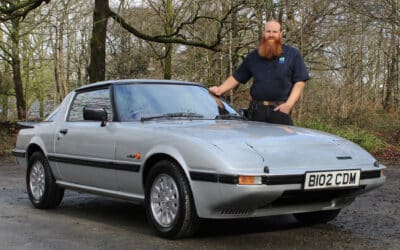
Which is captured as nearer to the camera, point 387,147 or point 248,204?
point 248,204

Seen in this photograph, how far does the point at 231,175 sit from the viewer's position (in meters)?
4.30

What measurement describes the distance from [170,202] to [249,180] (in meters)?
0.88

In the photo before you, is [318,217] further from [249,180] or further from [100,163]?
[100,163]

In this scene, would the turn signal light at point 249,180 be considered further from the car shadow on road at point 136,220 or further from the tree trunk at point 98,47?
the tree trunk at point 98,47

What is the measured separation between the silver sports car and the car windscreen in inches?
0.4

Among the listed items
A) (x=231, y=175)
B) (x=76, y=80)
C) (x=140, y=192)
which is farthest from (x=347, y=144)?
(x=76, y=80)

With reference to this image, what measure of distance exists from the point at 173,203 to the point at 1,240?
1527 mm

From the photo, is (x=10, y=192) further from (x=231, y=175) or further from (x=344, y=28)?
(x=344, y=28)

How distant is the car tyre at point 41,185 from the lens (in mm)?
6695

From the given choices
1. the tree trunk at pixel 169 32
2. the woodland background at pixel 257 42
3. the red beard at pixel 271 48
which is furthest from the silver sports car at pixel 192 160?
the tree trunk at pixel 169 32

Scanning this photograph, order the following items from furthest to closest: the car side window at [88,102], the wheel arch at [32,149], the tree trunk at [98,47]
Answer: the tree trunk at [98,47] < the wheel arch at [32,149] < the car side window at [88,102]

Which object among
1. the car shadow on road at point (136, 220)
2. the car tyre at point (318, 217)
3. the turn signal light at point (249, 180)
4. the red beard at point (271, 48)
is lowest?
the car shadow on road at point (136, 220)

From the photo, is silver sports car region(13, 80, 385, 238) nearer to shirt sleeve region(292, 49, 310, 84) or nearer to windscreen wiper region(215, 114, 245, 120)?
windscreen wiper region(215, 114, 245, 120)

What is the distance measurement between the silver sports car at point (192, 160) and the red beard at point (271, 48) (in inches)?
28.9
